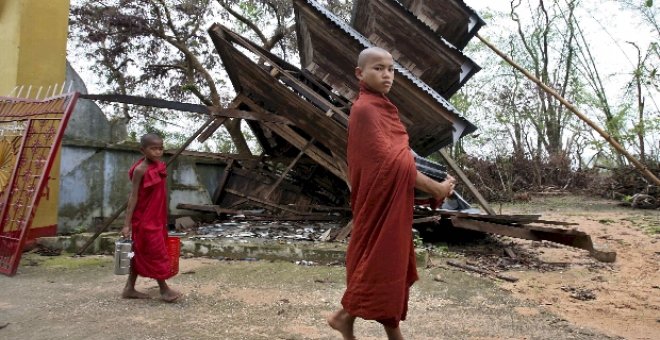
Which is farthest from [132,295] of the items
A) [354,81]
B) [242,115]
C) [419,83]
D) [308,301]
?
[354,81]

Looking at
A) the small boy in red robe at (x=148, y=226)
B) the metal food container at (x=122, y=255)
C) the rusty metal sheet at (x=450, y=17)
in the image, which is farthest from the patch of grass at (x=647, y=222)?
the metal food container at (x=122, y=255)

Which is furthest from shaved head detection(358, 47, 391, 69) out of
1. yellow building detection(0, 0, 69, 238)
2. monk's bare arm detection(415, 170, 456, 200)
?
yellow building detection(0, 0, 69, 238)

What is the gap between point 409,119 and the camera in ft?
25.9

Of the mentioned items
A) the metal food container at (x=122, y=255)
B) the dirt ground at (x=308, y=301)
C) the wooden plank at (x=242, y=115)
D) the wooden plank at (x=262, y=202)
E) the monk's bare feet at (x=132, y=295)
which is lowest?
the dirt ground at (x=308, y=301)

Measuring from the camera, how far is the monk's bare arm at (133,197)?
4.12m

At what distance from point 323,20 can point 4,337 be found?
19.2 feet

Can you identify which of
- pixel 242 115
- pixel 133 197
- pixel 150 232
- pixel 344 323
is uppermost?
→ pixel 242 115

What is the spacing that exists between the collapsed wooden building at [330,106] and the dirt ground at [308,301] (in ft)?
2.71

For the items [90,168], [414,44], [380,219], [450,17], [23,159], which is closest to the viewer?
[380,219]

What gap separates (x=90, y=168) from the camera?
795cm

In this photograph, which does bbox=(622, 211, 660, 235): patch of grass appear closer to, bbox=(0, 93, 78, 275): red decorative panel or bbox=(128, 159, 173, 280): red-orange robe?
bbox=(128, 159, 173, 280): red-orange robe

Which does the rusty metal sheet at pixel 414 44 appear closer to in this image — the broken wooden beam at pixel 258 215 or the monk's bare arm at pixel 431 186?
the broken wooden beam at pixel 258 215

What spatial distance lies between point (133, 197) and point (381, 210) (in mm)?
2561

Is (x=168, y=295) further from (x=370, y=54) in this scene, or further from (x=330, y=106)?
(x=330, y=106)
